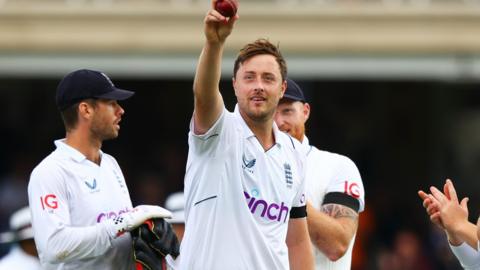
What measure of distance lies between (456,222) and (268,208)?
3.81ft

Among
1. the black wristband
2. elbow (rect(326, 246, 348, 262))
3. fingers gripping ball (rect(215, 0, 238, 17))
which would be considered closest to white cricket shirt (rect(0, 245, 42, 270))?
elbow (rect(326, 246, 348, 262))

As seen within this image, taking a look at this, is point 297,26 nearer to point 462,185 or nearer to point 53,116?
point 462,185

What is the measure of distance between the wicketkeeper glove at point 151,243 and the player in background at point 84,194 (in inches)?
2.6

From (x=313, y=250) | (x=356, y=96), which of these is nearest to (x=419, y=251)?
(x=356, y=96)

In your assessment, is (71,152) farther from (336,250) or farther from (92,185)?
(336,250)

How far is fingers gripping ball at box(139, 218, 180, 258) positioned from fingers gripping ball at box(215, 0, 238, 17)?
1.40 meters

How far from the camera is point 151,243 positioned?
7.08 metres

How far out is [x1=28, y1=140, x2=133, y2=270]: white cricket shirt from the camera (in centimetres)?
692

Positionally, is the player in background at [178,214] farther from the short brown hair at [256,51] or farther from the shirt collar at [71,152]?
the short brown hair at [256,51]

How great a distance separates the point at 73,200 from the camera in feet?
23.3

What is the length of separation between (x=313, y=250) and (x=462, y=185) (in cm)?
1290

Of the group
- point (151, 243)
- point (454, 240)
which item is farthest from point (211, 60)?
point (454, 240)

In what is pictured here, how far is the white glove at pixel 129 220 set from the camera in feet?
22.8

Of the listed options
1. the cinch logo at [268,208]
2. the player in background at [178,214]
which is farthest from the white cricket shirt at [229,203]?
the player in background at [178,214]
